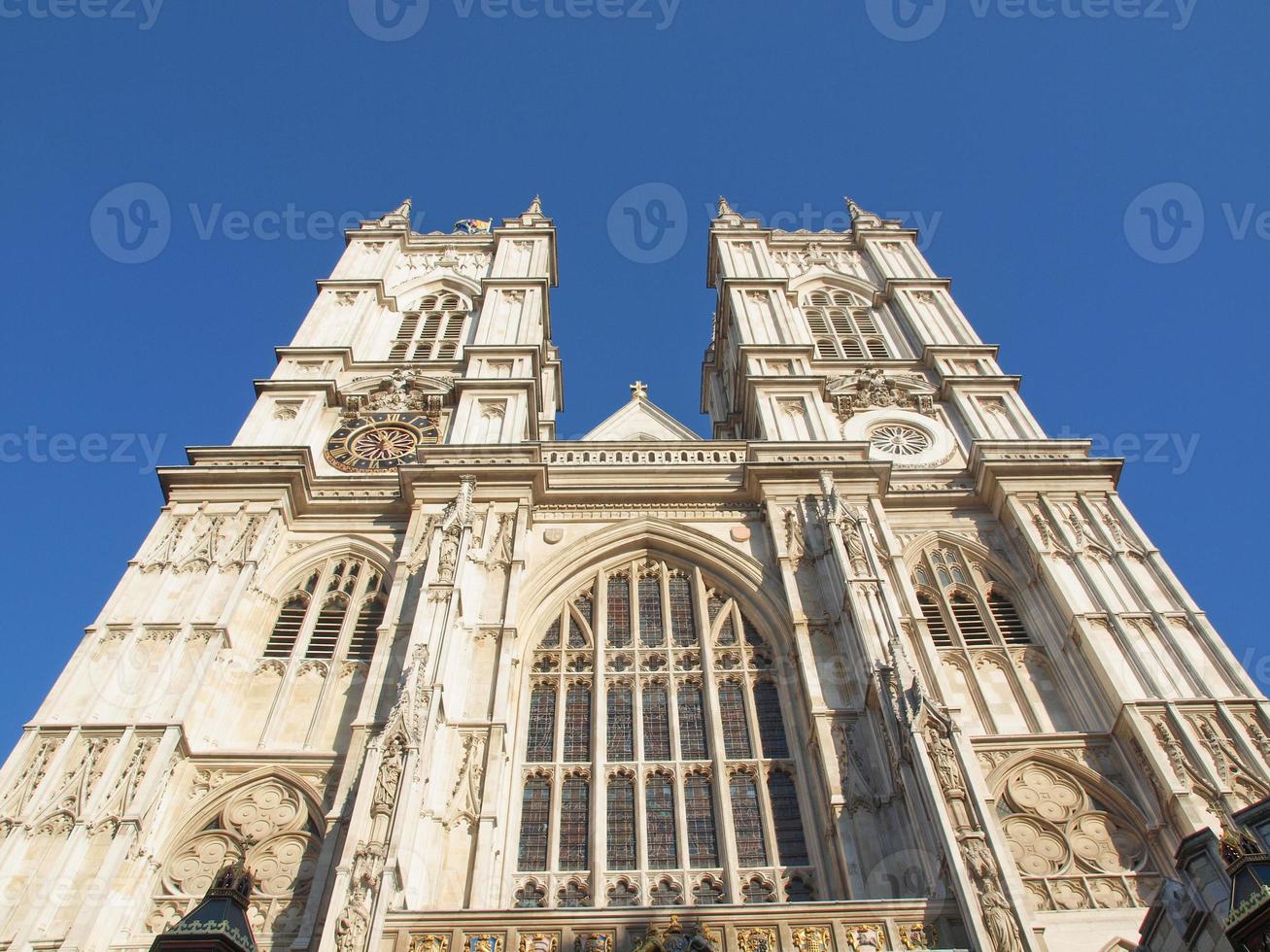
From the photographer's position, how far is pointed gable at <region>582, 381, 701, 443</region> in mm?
27688

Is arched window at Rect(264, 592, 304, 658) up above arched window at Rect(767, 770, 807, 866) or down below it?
above

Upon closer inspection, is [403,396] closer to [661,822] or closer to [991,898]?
[661,822]

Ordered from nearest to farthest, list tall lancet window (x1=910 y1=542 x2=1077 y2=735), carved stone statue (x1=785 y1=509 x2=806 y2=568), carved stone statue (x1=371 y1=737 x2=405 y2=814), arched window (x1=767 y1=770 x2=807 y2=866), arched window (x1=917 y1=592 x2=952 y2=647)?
carved stone statue (x1=371 y1=737 x2=405 y2=814)
arched window (x1=767 y1=770 x2=807 y2=866)
tall lancet window (x1=910 y1=542 x2=1077 y2=735)
arched window (x1=917 y1=592 x2=952 y2=647)
carved stone statue (x1=785 y1=509 x2=806 y2=568)

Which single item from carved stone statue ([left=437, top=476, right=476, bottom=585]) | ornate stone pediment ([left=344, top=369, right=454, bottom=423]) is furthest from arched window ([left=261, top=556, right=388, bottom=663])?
ornate stone pediment ([left=344, top=369, right=454, bottom=423])

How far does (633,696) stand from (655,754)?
1.32 m

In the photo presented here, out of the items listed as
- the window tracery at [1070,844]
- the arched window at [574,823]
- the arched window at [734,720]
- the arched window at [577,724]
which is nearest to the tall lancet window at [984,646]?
the window tracery at [1070,844]

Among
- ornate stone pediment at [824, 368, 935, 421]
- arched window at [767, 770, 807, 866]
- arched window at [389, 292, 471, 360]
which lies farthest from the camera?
arched window at [389, 292, 471, 360]

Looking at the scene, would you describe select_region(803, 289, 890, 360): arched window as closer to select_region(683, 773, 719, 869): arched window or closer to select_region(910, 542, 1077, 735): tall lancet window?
select_region(910, 542, 1077, 735): tall lancet window

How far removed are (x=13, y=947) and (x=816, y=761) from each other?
1068 centimetres

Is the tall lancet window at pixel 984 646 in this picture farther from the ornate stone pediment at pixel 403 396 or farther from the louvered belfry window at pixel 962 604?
the ornate stone pediment at pixel 403 396

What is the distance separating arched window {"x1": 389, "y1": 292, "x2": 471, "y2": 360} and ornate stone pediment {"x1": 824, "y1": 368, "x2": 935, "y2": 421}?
1003 centimetres

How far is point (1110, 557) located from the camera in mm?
19750

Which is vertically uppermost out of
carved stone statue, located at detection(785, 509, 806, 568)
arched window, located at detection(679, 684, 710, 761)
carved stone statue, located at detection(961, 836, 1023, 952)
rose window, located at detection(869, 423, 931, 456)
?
rose window, located at detection(869, 423, 931, 456)

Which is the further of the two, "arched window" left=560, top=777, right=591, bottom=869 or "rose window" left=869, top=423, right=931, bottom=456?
"rose window" left=869, top=423, right=931, bottom=456
